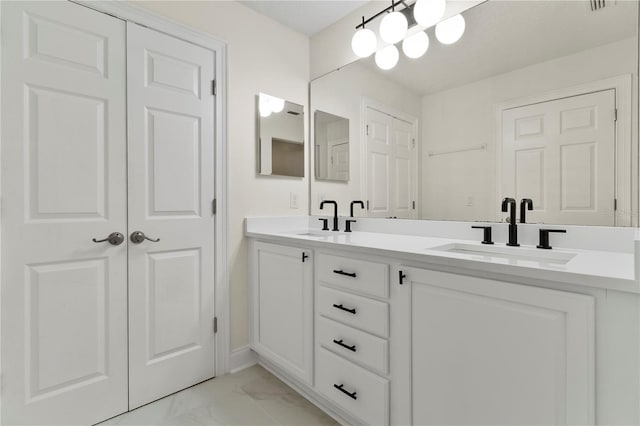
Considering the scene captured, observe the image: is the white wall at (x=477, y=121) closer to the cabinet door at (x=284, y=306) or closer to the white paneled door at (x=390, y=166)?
the white paneled door at (x=390, y=166)

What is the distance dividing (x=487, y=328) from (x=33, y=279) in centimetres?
183

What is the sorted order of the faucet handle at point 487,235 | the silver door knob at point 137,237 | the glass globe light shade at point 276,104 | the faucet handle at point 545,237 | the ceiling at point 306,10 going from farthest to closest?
1. the glass globe light shade at point 276,104
2. the ceiling at point 306,10
3. the silver door knob at point 137,237
4. the faucet handle at point 487,235
5. the faucet handle at point 545,237

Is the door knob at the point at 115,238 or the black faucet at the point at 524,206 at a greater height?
the black faucet at the point at 524,206

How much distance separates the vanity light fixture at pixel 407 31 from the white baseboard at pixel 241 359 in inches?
81.3

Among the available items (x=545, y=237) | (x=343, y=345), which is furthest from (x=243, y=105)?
(x=545, y=237)

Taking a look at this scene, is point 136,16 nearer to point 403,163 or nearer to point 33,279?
point 33,279

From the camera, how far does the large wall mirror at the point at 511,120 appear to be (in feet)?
3.97

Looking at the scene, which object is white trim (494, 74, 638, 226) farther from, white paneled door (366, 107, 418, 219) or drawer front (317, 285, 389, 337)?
drawer front (317, 285, 389, 337)

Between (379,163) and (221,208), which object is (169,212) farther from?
(379,163)

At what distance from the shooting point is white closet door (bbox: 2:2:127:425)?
4.25 feet

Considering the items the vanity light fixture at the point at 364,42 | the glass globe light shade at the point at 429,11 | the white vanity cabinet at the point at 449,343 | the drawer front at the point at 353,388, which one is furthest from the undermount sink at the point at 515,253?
the vanity light fixture at the point at 364,42

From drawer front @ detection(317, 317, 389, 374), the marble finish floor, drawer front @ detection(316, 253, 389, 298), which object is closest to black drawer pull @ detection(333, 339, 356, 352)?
drawer front @ detection(317, 317, 389, 374)

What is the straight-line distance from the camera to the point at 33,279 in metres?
1.34

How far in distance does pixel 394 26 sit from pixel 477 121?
0.76m
